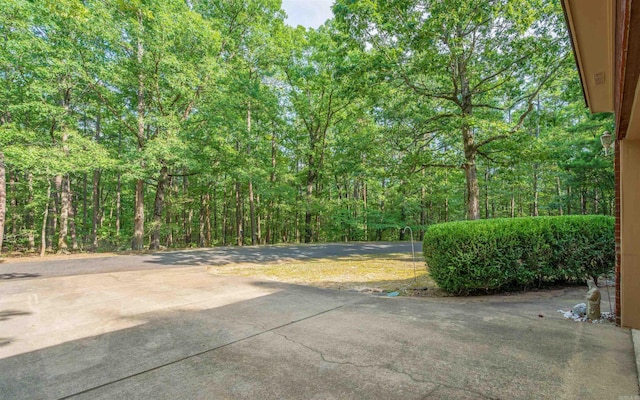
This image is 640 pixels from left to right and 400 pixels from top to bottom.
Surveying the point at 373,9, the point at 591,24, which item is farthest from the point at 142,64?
the point at 591,24

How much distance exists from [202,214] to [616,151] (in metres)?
21.5

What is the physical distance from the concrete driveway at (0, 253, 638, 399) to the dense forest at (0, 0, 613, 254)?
477 cm

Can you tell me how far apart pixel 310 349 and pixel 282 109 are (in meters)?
18.3

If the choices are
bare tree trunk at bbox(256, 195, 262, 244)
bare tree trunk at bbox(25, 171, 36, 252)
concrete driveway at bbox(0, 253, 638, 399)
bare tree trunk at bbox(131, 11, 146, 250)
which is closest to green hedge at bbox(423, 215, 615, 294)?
concrete driveway at bbox(0, 253, 638, 399)

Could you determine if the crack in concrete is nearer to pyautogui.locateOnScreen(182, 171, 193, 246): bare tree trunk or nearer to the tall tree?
the tall tree

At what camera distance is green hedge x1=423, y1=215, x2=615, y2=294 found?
4398 millimetres

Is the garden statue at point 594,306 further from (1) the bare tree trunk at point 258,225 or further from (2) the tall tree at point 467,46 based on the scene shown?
(1) the bare tree trunk at point 258,225

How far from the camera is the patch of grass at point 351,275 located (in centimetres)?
559

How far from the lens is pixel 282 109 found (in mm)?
19219

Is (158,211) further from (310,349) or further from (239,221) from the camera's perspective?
(310,349)

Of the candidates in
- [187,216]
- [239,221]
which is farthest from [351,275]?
[187,216]

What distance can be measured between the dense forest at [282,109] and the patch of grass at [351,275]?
3603 mm

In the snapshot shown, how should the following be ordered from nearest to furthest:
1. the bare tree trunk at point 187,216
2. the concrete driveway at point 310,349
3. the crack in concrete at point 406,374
Result: the crack in concrete at point 406,374, the concrete driveway at point 310,349, the bare tree trunk at point 187,216

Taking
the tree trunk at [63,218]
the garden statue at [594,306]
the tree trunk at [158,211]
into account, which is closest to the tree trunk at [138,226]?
the tree trunk at [158,211]
